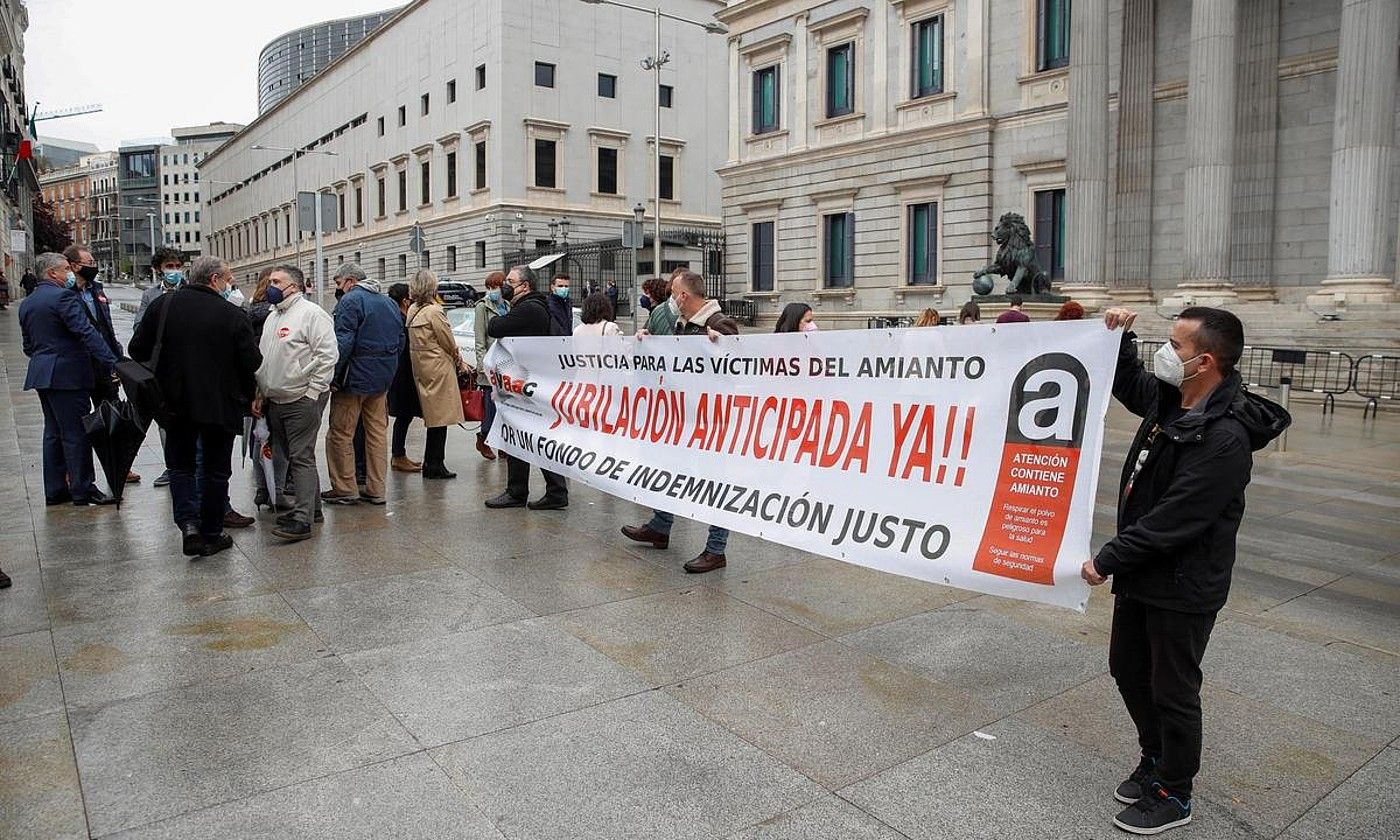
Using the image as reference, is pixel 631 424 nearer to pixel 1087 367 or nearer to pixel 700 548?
pixel 700 548

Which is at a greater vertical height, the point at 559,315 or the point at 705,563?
the point at 559,315

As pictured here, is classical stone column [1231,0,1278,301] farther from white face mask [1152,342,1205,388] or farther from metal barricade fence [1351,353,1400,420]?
white face mask [1152,342,1205,388]

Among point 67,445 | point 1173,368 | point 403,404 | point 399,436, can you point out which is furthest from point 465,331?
point 1173,368

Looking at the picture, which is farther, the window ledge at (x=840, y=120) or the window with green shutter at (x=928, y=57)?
the window ledge at (x=840, y=120)

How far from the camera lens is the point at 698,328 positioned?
6770mm

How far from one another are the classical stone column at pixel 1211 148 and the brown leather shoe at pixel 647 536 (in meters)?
19.7

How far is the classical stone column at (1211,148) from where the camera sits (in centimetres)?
2298

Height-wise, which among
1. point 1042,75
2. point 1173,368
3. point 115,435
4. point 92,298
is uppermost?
point 1042,75

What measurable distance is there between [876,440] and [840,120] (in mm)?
32215

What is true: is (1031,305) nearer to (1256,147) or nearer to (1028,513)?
(1256,147)

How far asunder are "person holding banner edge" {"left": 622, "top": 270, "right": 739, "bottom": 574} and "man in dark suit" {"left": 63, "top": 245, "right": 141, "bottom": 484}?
4581 mm

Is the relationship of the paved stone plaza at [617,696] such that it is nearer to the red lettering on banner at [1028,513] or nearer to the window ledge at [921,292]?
the red lettering on banner at [1028,513]

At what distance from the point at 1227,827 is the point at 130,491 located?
28.8 feet

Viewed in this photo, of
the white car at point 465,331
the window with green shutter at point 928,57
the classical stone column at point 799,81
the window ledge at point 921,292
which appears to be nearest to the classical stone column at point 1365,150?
the window ledge at point 921,292
